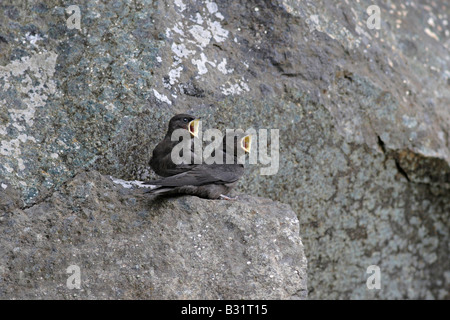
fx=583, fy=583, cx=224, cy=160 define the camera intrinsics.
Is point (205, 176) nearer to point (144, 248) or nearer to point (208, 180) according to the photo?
point (208, 180)

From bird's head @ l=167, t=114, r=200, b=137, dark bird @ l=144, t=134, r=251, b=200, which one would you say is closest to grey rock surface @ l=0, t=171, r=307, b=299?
dark bird @ l=144, t=134, r=251, b=200

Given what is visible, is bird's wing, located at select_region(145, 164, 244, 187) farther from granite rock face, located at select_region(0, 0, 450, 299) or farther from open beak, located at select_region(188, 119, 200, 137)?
granite rock face, located at select_region(0, 0, 450, 299)

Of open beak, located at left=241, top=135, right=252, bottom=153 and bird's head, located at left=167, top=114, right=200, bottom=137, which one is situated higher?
bird's head, located at left=167, top=114, right=200, bottom=137

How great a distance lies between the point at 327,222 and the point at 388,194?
26.0 inches

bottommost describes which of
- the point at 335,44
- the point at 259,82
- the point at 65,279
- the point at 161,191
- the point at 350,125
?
the point at 65,279

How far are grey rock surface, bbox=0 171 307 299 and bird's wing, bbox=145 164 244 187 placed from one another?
0.46 ft

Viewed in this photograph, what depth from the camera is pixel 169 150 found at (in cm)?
384

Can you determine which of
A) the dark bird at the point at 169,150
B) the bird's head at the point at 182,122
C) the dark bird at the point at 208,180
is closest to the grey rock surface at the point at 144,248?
the dark bird at the point at 208,180

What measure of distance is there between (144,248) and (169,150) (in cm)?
74

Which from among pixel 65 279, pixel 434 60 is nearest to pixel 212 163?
pixel 65 279

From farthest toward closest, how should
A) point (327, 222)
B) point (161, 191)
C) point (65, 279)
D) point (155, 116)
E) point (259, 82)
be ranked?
1. point (327, 222)
2. point (259, 82)
3. point (155, 116)
4. point (161, 191)
5. point (65, 279)

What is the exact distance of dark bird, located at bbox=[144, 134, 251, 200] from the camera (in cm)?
349

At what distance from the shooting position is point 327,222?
4781mm

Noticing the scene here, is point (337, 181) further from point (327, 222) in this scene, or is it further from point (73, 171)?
point (73, 171)
